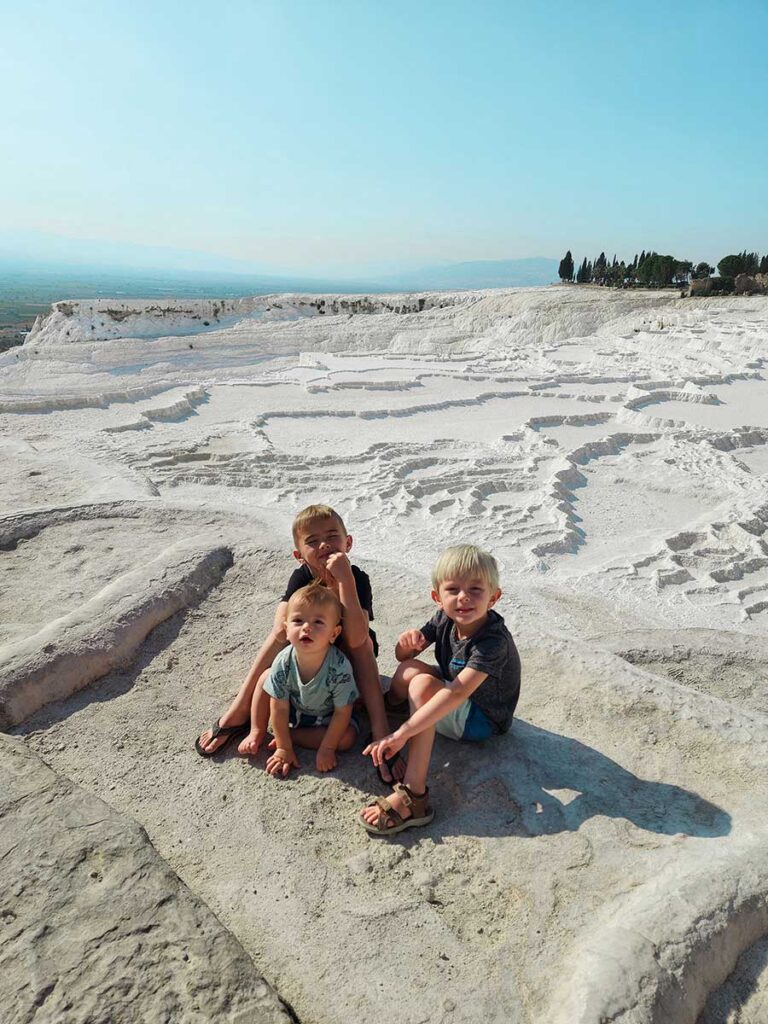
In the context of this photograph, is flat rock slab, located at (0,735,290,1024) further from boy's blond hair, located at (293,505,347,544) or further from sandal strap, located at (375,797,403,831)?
boy's blond hair, located at (293,505,347,544)

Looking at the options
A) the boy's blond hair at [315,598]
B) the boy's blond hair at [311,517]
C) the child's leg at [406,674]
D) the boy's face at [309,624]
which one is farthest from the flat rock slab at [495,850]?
the boy's blond hair at [311,517]

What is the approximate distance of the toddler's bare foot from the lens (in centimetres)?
252

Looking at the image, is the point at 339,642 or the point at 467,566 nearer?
the point at 467,566

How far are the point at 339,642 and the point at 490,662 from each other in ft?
2.14

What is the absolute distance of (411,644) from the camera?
2.61 meters

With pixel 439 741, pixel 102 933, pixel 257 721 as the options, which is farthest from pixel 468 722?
pixel 102 933

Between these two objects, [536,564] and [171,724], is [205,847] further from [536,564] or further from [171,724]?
[536,564]

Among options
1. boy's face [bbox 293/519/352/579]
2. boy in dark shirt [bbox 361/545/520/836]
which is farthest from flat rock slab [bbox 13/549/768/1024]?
boy's face [bbox 293/519/352/579]

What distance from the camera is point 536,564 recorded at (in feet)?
18.3

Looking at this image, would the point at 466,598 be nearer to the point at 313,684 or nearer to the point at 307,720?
the point at 313,684

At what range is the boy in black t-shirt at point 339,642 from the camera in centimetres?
253

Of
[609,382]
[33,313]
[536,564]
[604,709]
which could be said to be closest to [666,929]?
[604,709]

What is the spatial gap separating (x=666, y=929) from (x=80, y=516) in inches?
183

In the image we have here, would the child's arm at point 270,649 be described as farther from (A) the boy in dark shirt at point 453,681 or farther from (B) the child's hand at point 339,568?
(A) the boy in dark shirt at point 453,681
